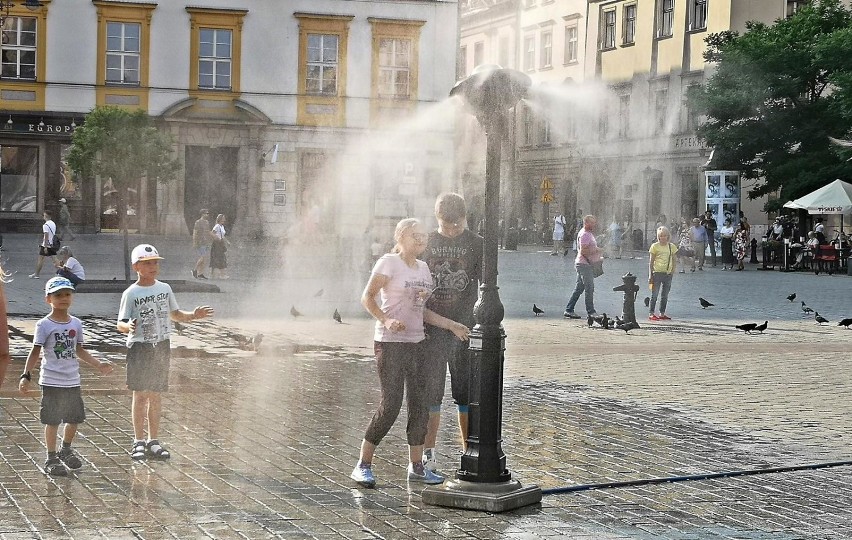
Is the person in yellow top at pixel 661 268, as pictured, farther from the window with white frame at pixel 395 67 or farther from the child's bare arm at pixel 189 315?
the window with white frame at pixel 395 67

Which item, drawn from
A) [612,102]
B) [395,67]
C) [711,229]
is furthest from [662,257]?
[395,67]

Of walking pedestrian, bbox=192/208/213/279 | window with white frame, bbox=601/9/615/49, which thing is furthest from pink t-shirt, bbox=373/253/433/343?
walking pedestrian, bbox=192/208/213/279

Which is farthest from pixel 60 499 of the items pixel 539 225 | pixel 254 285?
pixel 539 225

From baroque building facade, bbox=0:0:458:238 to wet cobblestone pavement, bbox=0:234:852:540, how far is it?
28.0 meters

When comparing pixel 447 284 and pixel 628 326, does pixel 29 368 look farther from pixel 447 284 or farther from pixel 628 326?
pixel 628 326

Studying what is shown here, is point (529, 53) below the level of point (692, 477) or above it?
above

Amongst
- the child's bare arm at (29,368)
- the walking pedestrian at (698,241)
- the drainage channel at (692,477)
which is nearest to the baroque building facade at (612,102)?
the walking pedestrian at (698,241)

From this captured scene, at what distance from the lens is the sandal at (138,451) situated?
8.48 metres

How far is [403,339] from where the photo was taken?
798 centimetres

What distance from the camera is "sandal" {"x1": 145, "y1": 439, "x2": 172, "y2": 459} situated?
8.52 m

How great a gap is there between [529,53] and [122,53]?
31.6 meters

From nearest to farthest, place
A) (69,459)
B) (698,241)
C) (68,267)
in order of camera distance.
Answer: (69,459)
(68,267)
(698,241)

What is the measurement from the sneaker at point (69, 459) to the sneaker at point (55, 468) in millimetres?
61

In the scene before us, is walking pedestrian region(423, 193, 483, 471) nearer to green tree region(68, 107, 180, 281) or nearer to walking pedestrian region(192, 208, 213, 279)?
green tree region(68, 107, 180, 281)
